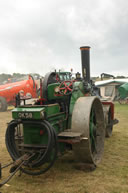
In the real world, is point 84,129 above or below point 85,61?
below

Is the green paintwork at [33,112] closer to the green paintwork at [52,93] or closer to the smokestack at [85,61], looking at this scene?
the green paintwork at [52,93]

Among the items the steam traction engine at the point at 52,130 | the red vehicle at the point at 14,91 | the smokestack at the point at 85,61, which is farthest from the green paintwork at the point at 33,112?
the red vehicle at the point at 14,91

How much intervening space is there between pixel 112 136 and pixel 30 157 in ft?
9.94

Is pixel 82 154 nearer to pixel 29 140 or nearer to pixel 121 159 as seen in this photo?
pixel 29 140

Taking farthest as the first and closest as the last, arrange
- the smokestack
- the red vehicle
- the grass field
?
the red vehicle
the smokestack
the grass field

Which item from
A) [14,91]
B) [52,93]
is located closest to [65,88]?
[52,93]

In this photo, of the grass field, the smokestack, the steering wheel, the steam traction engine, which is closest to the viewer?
the grass field

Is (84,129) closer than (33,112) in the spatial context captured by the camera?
No

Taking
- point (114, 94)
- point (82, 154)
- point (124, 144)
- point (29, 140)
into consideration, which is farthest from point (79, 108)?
point (114, 94)

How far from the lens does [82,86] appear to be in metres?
3.70

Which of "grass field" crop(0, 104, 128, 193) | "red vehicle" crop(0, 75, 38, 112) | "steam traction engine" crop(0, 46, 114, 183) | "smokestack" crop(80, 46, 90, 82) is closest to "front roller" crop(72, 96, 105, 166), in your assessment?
"steam traction engine" crop(0, 46, 114, 183)

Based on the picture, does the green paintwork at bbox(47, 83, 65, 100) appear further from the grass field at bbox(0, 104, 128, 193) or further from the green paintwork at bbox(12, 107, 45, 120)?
the grass field at bbox(0, 104, 128, 193)

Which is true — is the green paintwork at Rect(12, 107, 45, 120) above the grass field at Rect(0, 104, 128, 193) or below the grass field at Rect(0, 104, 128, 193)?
above

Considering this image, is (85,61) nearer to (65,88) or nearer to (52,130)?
(65,88)
